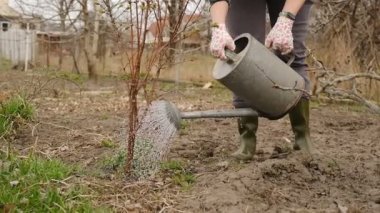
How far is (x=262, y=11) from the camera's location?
3.15 metres

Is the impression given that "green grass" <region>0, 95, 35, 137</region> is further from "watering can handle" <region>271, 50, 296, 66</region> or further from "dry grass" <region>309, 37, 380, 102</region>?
"dry grass" <region>309, 37, 380, 102</region>

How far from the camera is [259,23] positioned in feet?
10.3

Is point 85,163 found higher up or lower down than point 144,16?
lower down

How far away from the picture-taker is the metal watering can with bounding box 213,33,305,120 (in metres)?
2.65

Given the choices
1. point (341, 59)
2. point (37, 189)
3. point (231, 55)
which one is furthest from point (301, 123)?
point (341, 59)

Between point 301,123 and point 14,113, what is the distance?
6.43 ft

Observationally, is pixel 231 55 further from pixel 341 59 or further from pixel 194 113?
→ pixel 341 59

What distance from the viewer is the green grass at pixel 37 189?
2.15 m

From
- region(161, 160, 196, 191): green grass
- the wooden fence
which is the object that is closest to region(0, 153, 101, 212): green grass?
region(161, 160, 196, 191): green grass

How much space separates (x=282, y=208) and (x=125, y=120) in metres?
2.86

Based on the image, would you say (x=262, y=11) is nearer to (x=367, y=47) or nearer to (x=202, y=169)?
(x=202, y=169)

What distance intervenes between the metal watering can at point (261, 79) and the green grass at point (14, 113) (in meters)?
1.57

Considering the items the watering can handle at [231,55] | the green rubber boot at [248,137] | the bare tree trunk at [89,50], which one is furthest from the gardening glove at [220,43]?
the bare tree trunk at [89,50]

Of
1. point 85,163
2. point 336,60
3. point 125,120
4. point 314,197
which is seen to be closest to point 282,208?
point 314,197
